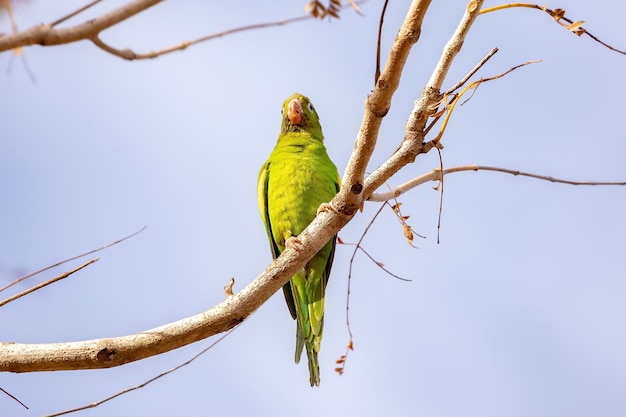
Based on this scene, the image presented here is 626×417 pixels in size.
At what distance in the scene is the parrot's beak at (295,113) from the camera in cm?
634

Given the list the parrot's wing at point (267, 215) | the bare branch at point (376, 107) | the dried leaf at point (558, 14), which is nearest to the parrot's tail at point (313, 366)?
the parrot's wing at point (267, 215)

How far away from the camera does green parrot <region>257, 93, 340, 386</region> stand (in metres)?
5.44

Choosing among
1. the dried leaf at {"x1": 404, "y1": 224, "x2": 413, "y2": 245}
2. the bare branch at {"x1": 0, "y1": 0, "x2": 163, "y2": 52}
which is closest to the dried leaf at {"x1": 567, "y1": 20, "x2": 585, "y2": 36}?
the dried leaf at {"x1": 404, "y1": 224, "x2": 413, "y2": 245}

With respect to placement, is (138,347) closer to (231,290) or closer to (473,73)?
(231,290)

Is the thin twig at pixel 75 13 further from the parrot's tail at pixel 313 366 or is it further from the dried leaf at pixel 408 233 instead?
the parrot's tail at pixel 313 366

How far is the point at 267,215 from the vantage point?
5.81 m

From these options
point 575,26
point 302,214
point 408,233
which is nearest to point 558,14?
A: point 575,26

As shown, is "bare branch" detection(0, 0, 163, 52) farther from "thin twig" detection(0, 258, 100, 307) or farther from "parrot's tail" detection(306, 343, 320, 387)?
"parrot's tail" detection(306, 343, 320, 387)

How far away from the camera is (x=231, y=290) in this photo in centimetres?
374

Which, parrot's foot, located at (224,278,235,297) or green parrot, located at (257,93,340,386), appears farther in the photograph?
green parrot, located at (257,93,340,386)

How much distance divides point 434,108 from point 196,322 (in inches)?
60.0

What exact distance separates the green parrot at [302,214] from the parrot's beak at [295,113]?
0.38 m

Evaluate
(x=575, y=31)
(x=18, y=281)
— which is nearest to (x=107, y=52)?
(x=18, y=281)

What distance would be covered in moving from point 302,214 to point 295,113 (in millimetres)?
1177
